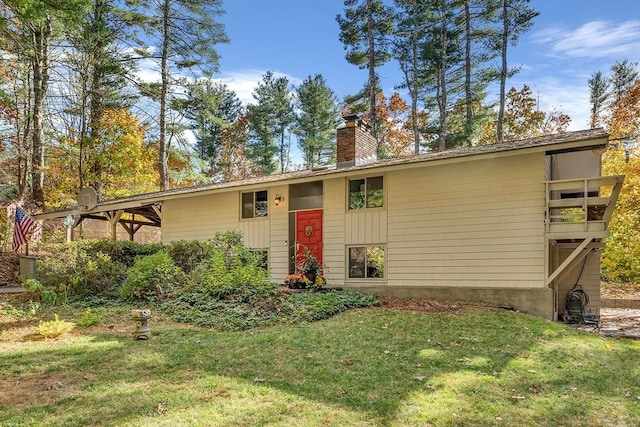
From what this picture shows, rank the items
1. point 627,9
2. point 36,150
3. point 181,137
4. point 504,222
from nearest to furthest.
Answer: point 504,222, point 627,9, point 36,150, point 181,137

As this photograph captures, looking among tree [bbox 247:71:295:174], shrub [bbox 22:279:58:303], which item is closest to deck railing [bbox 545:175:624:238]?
shrub [bbox 22:279:58:303]

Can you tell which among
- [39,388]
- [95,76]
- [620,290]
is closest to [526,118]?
[620,290]

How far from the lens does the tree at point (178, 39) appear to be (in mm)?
20469

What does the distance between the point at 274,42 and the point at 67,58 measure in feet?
34.7

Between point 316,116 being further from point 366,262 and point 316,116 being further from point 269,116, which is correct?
point 366,262

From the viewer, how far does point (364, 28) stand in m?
22.6

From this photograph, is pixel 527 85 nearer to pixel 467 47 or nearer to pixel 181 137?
pixel 467 47

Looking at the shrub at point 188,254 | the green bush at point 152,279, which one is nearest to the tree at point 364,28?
the shrub at point 188,254

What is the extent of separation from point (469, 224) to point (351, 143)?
447cm

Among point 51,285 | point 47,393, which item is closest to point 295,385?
point 47,393

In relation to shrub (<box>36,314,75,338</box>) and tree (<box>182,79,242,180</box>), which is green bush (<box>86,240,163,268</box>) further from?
tree (<box>182,79,242,180</box>)

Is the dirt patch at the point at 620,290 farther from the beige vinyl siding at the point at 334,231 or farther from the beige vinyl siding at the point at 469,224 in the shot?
the beige vinyl siding at the point at 334,231

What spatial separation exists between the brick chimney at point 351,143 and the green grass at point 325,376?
246 inches

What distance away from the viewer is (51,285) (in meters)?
10.1
